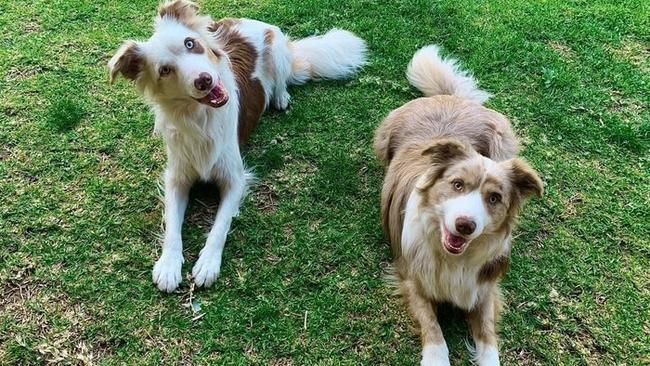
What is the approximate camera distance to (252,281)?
3.49 metres

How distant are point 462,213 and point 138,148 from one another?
2544 mm

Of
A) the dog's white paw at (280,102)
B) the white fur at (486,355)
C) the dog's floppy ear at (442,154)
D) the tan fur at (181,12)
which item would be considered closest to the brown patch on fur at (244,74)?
the dog's white paw at (280,102)

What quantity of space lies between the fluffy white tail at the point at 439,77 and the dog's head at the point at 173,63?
188 cm

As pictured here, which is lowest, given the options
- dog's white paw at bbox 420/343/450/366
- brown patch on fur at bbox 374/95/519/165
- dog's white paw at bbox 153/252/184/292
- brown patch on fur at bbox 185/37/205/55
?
dog's white paw at bbox 153/252/184/292

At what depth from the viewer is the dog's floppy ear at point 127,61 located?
323 cm

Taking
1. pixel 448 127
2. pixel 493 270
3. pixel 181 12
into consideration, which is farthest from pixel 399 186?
pixel 181 12

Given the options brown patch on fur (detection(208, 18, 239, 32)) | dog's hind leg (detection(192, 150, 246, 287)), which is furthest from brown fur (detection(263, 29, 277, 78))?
dog's hind leg (detection(192, 150, 246, 287))

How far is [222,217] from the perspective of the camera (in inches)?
146

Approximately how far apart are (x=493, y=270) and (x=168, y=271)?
1.81 metres

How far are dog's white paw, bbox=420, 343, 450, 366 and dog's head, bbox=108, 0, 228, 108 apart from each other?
1822 millimetres

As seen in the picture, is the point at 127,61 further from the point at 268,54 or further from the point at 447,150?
the point at 447,150

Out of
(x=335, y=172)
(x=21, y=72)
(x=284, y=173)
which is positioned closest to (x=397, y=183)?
(x=335, y=172)

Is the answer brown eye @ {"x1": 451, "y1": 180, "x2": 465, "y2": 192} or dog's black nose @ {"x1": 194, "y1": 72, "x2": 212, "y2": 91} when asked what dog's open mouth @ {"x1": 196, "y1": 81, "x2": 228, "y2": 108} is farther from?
brown eye @ {"x1": 451, "y1": 180, "x2": 465, "y2": 192}

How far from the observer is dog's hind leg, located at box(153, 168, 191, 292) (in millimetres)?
3387
